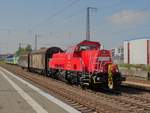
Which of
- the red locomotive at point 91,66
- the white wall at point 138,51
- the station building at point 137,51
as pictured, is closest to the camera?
the red locomotive at point 91,66

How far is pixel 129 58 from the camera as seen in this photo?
99.7 metres

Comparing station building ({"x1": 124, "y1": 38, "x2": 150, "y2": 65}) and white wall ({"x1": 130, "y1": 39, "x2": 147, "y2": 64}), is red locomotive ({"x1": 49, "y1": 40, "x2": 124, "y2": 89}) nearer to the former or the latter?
station building ({"x1": 124, "y1": 38, "x2": 150, "y2": 65})

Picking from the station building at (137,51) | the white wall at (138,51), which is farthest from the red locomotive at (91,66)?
the white wall at (138,51)

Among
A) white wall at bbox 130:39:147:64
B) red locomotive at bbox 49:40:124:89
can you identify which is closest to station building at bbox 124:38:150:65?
white wall at bbox 130:39:147:64

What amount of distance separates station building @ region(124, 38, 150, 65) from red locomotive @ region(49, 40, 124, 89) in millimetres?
64129

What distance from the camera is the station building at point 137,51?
300ft

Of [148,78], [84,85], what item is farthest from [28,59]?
[84,85]

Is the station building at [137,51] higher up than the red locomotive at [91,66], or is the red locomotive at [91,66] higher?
the station building at [137,51]

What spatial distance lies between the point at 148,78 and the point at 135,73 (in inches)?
237

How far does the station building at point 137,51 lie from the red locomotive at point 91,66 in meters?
64.1

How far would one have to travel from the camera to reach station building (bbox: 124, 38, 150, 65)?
91.3m

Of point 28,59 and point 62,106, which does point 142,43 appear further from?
point 62,106

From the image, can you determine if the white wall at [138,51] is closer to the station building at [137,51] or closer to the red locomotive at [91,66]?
the station building at [137,51]

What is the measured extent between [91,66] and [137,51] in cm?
7539
